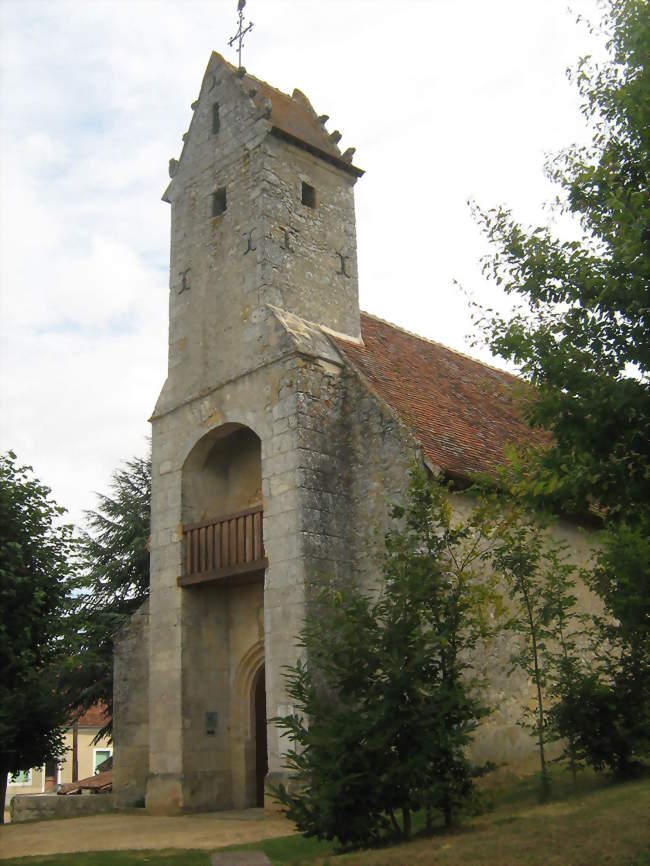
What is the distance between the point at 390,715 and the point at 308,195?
1073 centimetres

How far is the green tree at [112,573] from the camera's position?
21.4 metres

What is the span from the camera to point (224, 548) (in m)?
14.9

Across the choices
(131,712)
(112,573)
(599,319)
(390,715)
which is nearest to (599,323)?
(599,319)

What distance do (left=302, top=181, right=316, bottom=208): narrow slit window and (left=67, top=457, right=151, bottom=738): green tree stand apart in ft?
31.1

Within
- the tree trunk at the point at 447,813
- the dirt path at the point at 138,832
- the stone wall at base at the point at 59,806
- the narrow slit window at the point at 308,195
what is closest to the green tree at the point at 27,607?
the dirt path at the point at 138,832

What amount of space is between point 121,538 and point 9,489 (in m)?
11.0

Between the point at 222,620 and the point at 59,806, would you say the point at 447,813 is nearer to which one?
the point at 222,620

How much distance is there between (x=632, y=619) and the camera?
11.5 meters

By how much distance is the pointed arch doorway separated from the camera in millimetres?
14977

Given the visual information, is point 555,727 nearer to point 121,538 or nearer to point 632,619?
point 632,619

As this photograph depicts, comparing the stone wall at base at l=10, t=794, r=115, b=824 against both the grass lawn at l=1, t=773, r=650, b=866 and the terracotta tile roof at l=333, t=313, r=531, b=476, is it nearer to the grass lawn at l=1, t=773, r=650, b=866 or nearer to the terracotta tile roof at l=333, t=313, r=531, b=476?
the grass lawn at l=1, t=773, r=650, b=866

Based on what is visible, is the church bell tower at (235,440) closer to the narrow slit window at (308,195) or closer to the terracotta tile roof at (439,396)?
the narrow slit window at (308,195)

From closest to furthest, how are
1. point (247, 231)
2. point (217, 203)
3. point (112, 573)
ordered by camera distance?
point (247, 231)
point (217, 203)
point (112, 573)

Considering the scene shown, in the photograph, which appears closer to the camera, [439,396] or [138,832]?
[138,832]
